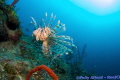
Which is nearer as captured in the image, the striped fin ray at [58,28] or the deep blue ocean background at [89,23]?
the striped fin ray at [58,28]

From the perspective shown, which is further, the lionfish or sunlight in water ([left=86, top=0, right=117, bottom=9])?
sunlight in water ([left=86, top=0, right=117, bottom=9])

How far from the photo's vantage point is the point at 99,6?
247ft

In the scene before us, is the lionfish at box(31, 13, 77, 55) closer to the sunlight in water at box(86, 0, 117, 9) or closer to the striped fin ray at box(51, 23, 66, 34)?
the striped fin ray at box(51, 23, 66, 34)

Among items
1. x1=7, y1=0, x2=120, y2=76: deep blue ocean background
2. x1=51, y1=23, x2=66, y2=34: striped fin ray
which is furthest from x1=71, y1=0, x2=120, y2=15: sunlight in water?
x1=51, y1=23, x2=66, y2=34: striped fin ray

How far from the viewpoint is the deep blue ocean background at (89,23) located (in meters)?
59.0

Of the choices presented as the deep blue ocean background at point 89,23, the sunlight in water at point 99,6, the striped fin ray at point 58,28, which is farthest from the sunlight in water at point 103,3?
the striped fin ray at point 58,28

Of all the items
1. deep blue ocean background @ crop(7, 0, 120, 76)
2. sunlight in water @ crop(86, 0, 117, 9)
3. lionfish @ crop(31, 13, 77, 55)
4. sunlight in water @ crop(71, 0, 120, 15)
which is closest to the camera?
lionfish @ crop(31, 13, 77, 55)

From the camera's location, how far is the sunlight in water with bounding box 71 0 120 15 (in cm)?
6636

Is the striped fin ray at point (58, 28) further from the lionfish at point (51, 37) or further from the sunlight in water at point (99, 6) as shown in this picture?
the sunlight in water at point (99, 6)

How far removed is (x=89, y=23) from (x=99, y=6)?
12.7 m

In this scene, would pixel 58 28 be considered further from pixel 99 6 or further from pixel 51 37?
pixel 99 6

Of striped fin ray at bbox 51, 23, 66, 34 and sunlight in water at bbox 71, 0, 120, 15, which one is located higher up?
sunlight in water at bbox 71, 0, 120, 15

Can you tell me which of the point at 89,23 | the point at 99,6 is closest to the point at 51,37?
the point at 99,6

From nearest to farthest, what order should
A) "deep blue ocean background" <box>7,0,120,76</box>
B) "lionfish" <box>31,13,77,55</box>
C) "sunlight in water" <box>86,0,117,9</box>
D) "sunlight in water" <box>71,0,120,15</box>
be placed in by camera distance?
"lionfish" <box>31,13,77,55</box>, "deep blue ocean background" <box>7,0,120,76</box>, "sunlight in water" <box>71,0,120,15</box>, "sunlight in water" <box>86,0,117,9</box>
